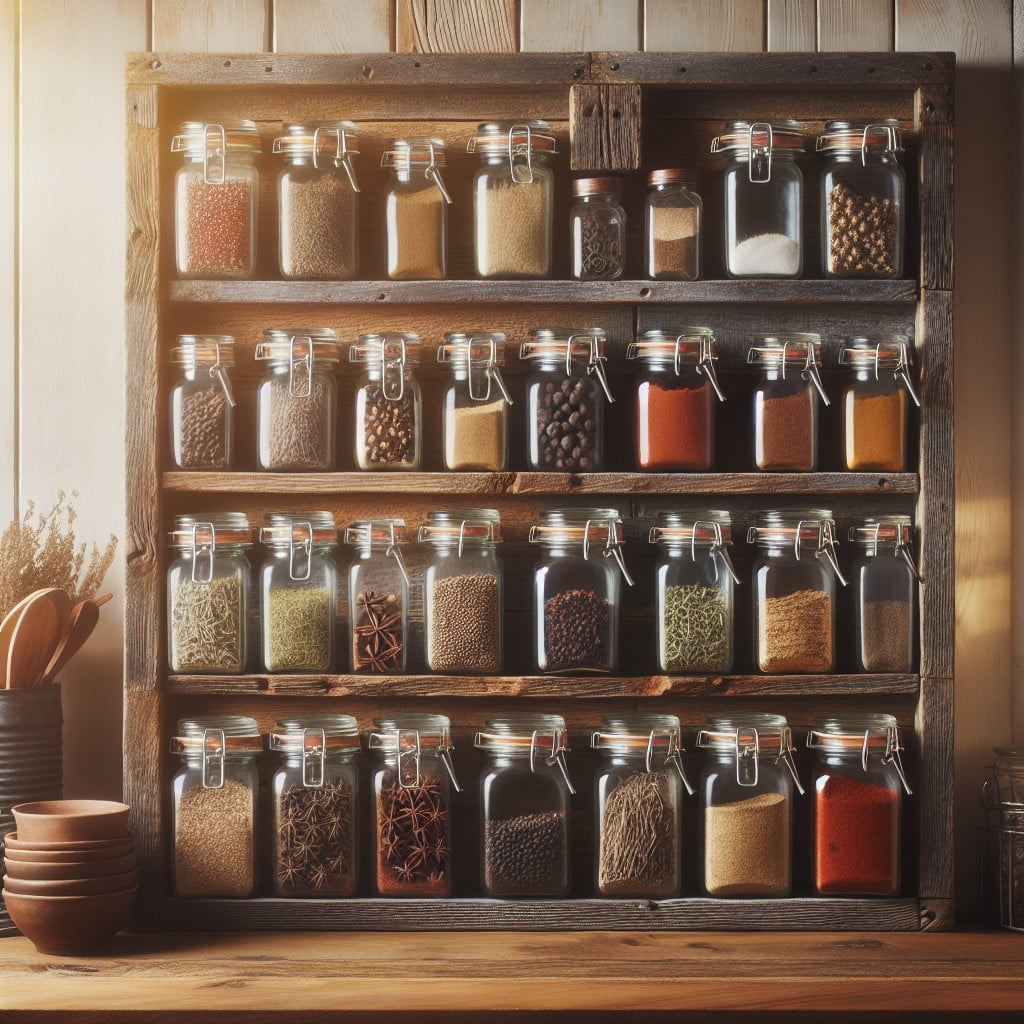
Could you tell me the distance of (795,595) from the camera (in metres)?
1.77

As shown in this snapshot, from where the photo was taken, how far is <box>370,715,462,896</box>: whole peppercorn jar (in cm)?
173

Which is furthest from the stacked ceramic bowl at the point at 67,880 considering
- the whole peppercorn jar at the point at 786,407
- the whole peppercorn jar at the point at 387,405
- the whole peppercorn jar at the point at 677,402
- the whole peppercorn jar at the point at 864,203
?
the whole peppercorn jar at the point at 864,203

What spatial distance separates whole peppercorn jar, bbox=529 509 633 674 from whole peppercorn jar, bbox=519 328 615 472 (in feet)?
0.27

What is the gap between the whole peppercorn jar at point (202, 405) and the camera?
179cm

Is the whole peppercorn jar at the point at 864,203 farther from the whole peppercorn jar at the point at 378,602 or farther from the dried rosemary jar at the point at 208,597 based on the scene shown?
the dried rosemary jar at the point at 208,597

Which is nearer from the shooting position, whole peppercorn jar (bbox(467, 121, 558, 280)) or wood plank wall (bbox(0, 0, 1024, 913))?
whole peppercorn jar (bbox(467, 121, 558, 280))

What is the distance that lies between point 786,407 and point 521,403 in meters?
0.41

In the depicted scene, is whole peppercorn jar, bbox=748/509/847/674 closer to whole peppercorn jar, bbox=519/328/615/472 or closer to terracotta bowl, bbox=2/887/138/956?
whole peppercorn jar, bbox=519/328/615/472

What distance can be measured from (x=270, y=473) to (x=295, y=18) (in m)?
0.79

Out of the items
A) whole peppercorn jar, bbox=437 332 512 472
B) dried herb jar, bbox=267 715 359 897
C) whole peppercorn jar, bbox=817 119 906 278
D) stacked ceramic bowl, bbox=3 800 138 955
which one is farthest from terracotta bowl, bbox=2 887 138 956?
whole peppercorn jar, bbox=817 119 906 278

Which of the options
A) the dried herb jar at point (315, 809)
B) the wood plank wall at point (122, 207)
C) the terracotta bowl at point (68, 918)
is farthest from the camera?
the wood plank wall at point (122, 207)

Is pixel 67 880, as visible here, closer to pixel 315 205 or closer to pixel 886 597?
pixel 315 205

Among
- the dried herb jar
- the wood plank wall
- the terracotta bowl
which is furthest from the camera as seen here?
the wood plank wall

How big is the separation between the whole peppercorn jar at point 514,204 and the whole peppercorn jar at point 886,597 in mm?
637
